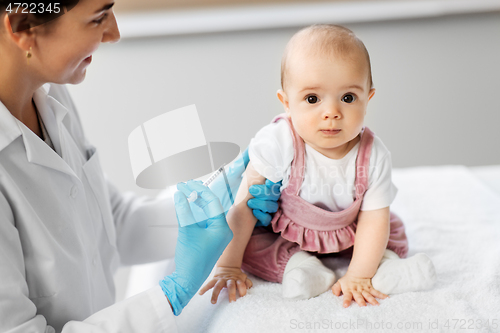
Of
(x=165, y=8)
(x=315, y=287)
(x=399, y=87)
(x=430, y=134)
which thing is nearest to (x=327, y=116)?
(x=315, y=287)

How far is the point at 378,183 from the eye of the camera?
846 mm

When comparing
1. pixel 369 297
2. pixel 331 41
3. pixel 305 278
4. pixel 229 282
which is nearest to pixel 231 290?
pixel 229 282

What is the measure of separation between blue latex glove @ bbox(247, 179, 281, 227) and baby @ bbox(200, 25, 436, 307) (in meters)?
0.02

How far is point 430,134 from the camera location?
1.60 m

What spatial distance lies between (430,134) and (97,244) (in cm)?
121

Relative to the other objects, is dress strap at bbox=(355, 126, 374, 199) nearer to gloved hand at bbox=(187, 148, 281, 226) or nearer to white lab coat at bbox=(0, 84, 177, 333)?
gloved hand at bbox=(187, 148, 281, 226)

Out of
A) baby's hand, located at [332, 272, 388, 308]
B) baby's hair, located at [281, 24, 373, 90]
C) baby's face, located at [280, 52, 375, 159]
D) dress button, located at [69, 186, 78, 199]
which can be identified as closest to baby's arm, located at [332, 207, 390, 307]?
baby's hand, located at [332, 272, 388, 308]

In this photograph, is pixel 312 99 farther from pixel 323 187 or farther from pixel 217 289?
pixel 217 289

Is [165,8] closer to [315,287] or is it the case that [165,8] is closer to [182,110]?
[182,110]

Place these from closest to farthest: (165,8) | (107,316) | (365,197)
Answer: (107,316) < (365,197) < (165,8)

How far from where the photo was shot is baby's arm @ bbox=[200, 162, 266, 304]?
874mm

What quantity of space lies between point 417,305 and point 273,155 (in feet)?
1.24

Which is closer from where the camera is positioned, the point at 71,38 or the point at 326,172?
the point at 71,38

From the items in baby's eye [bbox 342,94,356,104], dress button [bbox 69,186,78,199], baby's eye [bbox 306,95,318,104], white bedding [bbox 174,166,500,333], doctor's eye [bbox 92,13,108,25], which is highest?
doctor's eye [bbox 92,13,108,25]
